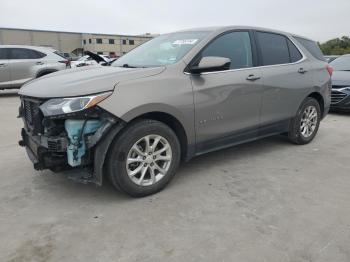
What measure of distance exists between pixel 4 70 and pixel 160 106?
33.2 ft

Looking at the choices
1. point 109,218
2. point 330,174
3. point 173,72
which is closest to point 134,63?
point 173,72

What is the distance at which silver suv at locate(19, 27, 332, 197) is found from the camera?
3.28 m

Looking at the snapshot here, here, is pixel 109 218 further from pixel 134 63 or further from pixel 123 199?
pixel 134 63

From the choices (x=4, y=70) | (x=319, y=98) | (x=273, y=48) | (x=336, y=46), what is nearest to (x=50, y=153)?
(x=273, y=48)

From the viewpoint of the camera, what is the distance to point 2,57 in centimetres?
1198

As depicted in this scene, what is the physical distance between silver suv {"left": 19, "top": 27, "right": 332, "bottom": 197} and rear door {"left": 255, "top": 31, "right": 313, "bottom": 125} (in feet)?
0.05

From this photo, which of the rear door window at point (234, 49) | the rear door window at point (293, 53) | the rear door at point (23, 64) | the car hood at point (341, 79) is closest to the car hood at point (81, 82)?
the rear door window at point (234, 49)

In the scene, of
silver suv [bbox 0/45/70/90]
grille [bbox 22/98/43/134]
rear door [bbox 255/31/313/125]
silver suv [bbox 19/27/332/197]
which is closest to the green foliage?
silver suv [bbox 0/45/70/90]

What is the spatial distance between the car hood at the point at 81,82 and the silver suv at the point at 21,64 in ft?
29.6

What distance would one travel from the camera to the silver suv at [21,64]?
472 inches

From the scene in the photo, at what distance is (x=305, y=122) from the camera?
18.2ft

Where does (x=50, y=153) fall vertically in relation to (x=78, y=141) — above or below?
below

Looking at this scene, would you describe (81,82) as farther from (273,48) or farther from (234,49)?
(273,48)

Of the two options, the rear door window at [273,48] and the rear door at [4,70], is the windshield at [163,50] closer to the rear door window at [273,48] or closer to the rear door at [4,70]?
the rear door window at [273,48]
